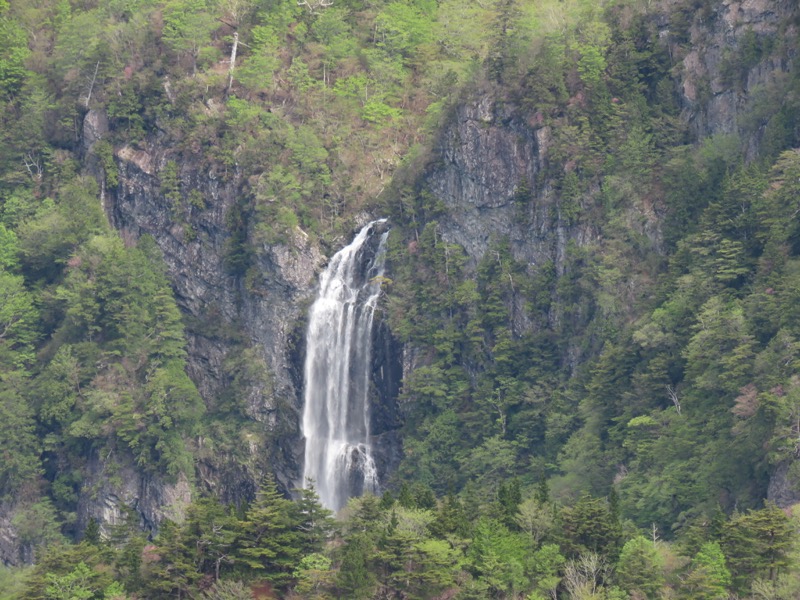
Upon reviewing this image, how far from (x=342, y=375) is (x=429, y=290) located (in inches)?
275

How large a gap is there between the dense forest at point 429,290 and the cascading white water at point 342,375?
144 centimetres

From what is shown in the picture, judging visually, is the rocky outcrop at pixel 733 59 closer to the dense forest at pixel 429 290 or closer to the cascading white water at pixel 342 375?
the dense forest at pixel 429 290

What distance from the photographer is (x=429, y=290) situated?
12031 cm

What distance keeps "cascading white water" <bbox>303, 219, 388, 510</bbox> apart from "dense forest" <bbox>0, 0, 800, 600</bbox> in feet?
4.72

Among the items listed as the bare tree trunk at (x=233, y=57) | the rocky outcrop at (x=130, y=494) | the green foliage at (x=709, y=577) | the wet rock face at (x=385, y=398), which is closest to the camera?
the green foliage at (x=709, y=577)

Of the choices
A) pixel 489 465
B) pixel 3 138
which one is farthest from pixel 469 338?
pixel 3 138

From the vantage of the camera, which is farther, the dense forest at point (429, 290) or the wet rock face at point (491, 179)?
the wet rock face at point (491, 179)

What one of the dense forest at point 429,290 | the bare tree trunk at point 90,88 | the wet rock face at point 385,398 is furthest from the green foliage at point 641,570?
the bare tree trunk at point 90,88

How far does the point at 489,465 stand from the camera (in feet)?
373

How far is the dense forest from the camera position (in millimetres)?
93500

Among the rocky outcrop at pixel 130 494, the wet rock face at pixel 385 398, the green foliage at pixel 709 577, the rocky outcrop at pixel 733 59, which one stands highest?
the rocky outcrop at pixel 733 59

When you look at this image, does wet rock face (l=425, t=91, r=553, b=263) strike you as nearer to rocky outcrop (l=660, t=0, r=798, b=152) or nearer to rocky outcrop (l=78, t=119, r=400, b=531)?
rocky outcrop (l=78, t=119, r=400, b=531)

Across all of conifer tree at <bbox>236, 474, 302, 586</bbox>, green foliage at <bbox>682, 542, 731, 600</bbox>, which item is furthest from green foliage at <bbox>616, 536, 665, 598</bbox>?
conifer tree at <bbox>236, 474, 302, 586</bbox>

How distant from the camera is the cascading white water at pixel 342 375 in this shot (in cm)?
12100
